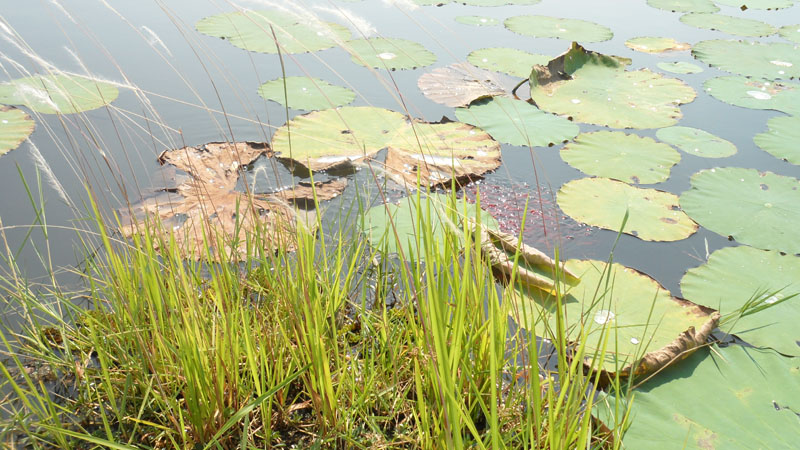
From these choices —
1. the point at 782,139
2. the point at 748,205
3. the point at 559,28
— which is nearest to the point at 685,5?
the point at 559,28

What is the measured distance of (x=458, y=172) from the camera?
2.63 metres

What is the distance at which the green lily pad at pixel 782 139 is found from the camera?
2941 millimetres

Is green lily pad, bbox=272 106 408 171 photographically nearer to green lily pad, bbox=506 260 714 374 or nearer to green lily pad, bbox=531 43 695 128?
green lily pad, bbox=531 43 695 128

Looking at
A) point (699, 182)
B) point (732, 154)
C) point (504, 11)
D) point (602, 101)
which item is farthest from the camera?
point (504, 11)

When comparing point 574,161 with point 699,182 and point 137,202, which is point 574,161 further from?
point 137,202

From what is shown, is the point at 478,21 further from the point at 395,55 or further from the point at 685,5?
the point at 685,5

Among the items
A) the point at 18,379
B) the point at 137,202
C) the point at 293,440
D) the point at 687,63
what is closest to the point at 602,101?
the point at 687,63

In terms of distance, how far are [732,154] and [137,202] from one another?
270 centimetres

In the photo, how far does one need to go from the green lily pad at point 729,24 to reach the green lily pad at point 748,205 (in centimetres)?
259

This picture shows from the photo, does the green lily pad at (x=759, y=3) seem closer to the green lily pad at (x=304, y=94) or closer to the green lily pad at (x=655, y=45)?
the green lily pad at (x=655, y=45)

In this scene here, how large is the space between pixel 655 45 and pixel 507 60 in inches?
48.9

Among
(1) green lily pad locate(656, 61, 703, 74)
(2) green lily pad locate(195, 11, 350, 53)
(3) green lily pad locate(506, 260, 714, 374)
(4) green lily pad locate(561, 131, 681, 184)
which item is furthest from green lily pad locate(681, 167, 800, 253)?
(2) green lily pad locate(195, 11, 350, 53)

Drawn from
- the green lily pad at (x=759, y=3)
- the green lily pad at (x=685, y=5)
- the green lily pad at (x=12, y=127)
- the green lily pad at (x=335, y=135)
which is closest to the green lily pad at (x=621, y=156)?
the green lily pad at (x=335, y=135)

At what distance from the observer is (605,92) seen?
346cm
